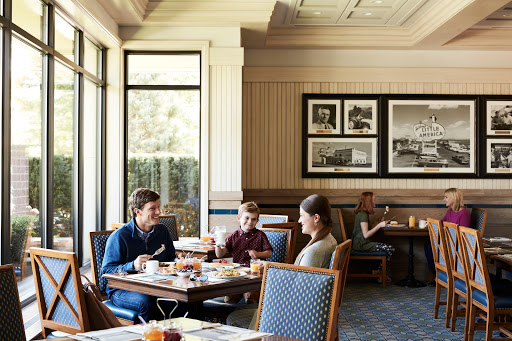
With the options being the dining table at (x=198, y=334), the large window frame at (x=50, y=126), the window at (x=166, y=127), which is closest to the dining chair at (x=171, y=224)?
the window at (x=166, y=127)

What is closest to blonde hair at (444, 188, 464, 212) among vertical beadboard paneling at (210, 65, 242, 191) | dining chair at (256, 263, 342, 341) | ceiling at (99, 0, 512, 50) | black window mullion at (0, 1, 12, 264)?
ceiling at (99, 0, 512, 50)

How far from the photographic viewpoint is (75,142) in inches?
276

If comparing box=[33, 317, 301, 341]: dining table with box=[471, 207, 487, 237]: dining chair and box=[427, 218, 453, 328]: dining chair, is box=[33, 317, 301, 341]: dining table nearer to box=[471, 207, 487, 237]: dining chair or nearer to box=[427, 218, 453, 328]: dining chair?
box=[427, 218, 453, 328]: dining chair

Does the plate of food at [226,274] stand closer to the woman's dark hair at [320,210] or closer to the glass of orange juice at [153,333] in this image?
the woman's dark hair at [320,210]

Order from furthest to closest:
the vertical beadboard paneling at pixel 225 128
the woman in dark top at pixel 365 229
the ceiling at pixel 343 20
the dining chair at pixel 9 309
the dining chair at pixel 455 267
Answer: the woman in dark top at pixel 365 229, the vertical beadboard paneling at pixel 225 128, the ceiling at pixel 343 20, the dining chair at pixel 455 267, the dining chair at pixel 9 309

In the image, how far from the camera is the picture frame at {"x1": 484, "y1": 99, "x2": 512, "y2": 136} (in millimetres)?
9453

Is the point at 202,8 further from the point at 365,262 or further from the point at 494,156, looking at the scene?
the point at 494,156

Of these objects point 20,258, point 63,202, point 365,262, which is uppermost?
point 63,202

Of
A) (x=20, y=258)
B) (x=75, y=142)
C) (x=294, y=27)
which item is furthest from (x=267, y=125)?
(x=20, y=258)

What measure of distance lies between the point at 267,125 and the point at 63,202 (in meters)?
3.85

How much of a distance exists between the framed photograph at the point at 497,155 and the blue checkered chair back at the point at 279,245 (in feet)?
16.5

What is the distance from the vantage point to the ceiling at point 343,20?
7566 mm

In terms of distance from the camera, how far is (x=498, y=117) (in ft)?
31.0

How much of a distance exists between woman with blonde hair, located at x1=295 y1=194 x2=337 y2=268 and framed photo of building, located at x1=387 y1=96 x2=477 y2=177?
5.84 m
